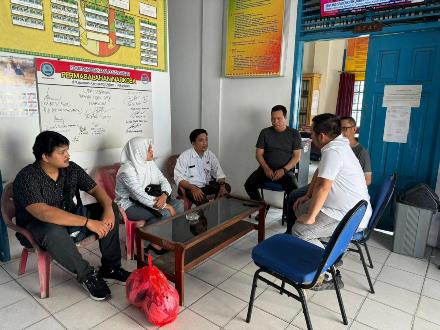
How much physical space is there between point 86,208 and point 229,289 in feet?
3.96

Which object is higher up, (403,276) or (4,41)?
(4,41)

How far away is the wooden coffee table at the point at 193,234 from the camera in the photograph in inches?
72.8

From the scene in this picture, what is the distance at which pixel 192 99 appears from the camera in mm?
4277

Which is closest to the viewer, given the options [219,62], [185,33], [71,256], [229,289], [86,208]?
[71,256]

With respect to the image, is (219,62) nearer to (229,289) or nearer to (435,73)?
(435,73)

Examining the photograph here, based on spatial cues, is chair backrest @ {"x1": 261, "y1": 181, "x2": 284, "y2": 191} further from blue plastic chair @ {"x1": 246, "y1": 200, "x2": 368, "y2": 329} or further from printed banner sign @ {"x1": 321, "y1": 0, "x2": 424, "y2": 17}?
printed banner sign @ {"x1": 321, "y1": 0, "x2": 424, "y2": 17}

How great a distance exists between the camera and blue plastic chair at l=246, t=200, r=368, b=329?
1356mm

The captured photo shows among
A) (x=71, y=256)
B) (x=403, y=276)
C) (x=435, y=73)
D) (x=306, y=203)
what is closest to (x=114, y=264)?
(x=71, y=256)

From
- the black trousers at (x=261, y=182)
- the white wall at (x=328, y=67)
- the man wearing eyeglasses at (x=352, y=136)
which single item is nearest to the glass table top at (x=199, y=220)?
the black trousers at (x=261, y=182)

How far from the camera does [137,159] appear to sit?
2527 mm

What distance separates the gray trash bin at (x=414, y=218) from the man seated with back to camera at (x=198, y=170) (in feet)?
5.27

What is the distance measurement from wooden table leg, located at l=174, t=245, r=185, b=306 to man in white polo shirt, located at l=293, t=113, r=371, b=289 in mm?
747

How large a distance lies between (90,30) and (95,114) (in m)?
0.74

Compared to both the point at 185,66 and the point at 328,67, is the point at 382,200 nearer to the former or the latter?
the point at 185,66
